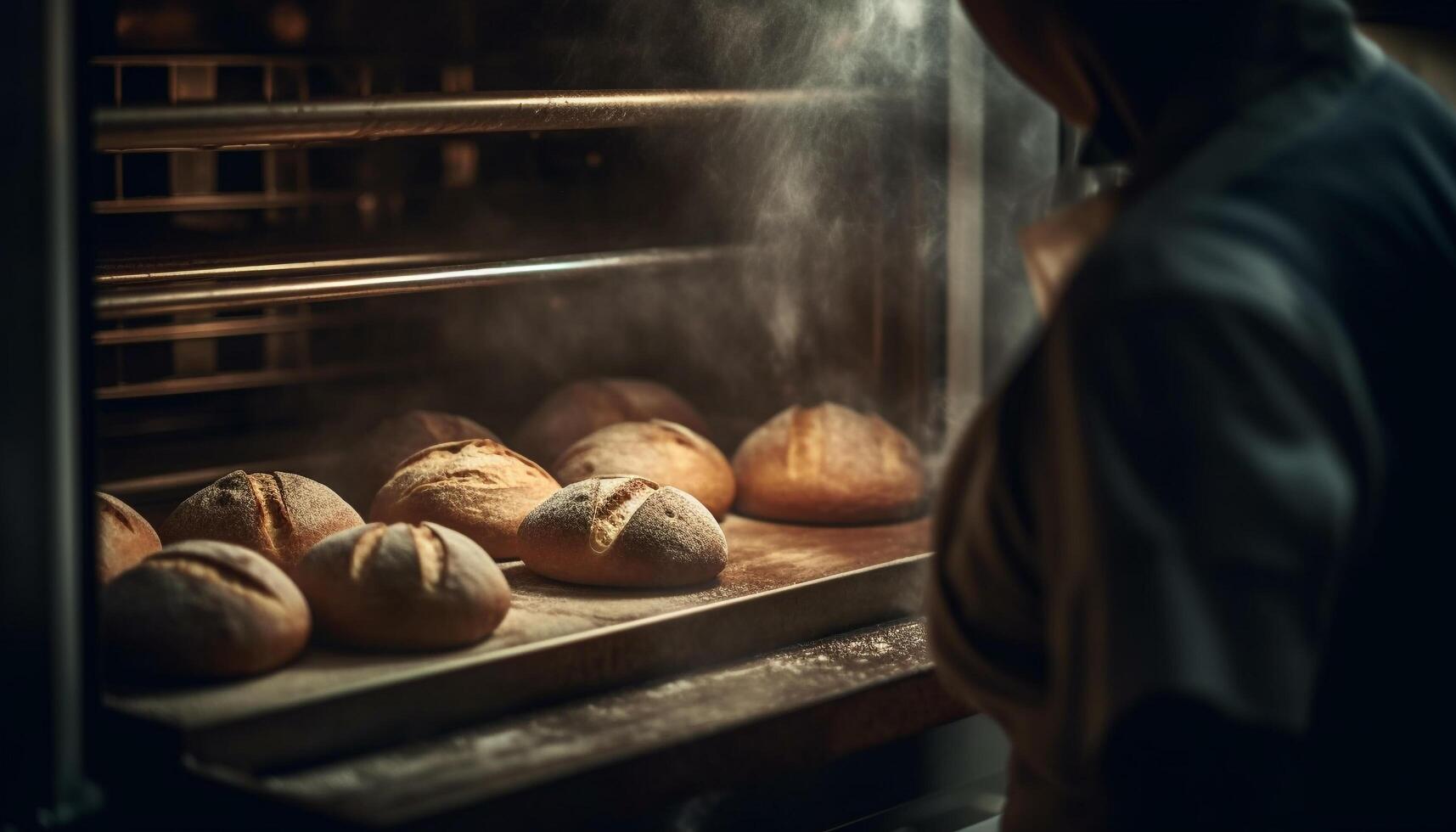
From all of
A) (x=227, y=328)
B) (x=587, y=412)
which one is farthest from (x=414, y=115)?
(x=587, y=412)

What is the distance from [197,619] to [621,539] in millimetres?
558

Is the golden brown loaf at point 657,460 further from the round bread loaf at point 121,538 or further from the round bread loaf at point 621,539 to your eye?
the round bread loaf at point 121,538

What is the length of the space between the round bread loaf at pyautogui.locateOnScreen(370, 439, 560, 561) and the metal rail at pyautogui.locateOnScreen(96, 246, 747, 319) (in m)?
0.26

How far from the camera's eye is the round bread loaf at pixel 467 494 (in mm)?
1981

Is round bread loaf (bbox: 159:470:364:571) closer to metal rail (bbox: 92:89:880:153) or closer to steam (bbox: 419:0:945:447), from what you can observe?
metal rail (bbox: 92:89:880:153)

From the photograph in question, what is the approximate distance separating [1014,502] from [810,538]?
4.00 ft

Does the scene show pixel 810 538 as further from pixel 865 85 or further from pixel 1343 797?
pixel 1343 797

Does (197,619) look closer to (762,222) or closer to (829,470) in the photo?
(829,470)

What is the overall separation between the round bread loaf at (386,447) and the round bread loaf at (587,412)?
178 millimetres

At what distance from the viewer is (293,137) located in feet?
5.75

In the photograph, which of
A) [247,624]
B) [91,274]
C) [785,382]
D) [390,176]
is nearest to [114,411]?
[390,176]

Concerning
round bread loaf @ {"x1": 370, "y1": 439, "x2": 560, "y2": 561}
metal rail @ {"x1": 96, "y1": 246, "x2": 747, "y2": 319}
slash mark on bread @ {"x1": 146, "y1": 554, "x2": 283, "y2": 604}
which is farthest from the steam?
slash mark on bread @ {"x1": 146, "y1": 554, "x2": 283, "y2": 604}

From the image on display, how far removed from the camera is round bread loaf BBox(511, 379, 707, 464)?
2.47 m

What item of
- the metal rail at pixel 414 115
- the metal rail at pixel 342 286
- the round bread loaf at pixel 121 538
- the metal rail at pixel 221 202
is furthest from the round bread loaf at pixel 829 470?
the round bread loaf at pixel 121 538
